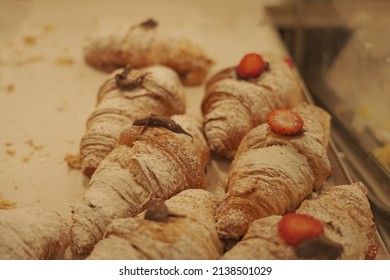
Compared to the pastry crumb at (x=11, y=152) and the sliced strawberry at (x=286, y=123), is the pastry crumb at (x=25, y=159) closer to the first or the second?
the pastry crumb at (x=11, y=152)

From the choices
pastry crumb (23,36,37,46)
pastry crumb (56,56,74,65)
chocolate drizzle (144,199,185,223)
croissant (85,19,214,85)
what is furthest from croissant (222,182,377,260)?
pastry crumb (23,36,37,46)

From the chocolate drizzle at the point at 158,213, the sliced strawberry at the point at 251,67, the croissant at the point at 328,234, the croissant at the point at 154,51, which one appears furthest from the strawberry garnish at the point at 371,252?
the croissant at the point at 154,51

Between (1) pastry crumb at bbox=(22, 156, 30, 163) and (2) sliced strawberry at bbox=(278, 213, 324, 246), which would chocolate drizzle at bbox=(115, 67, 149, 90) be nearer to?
(1) pastry crumb at bbox=(22, 156, 30, 163)

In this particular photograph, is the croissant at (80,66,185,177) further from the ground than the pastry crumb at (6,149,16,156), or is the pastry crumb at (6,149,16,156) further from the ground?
the croissant at (80,66,185,177)

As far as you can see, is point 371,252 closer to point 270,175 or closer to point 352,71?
point 270,175

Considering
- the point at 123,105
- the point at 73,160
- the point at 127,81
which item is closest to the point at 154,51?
the point at 127,81

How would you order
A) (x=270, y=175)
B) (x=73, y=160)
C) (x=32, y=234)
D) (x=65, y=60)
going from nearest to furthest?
1. (x=32, y=234)
2. (x=270, y=175)
3. (x=73, y=160)
4. (x=65, y=60)
